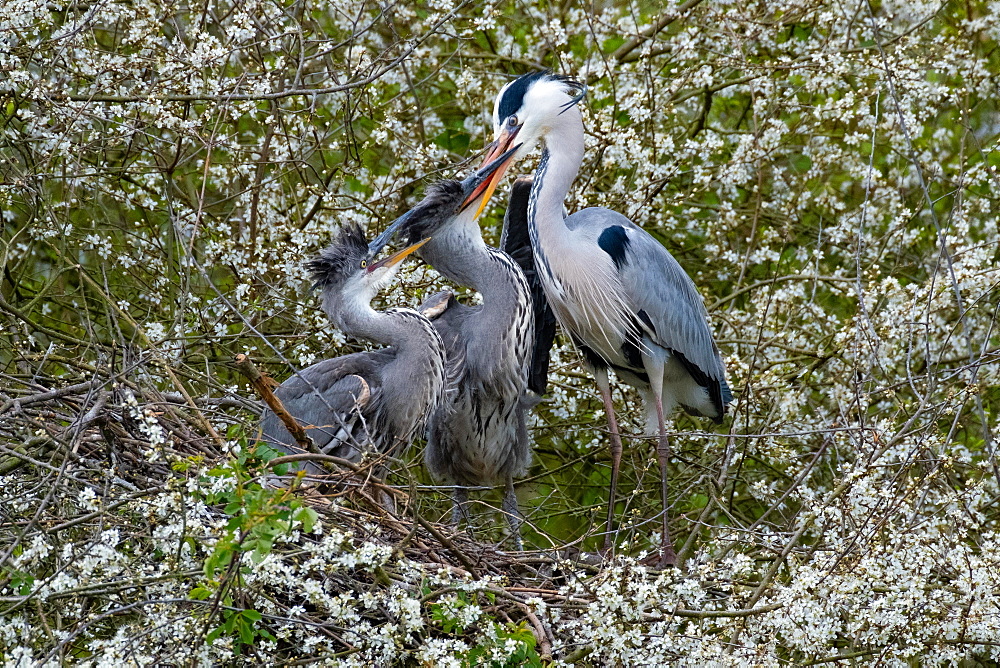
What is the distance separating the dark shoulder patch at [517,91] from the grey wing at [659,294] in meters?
0.48

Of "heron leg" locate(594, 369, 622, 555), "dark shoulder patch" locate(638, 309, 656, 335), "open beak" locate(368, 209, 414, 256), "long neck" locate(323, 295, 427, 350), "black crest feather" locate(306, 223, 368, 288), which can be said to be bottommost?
"heron leg" locate(594, 369, 622, 555)

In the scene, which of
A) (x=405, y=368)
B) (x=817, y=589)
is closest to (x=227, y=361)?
(x=405, y=368)

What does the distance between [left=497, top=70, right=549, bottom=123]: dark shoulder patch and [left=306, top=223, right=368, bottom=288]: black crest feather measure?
77cm

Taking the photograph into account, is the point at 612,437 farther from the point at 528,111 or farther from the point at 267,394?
the point at 267,394

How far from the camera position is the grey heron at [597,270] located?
443 cm

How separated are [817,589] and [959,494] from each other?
2.11 feet

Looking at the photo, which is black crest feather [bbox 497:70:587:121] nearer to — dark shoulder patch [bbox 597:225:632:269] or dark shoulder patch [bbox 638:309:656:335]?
dark shoulder patch [bbox 597:225:632:269]

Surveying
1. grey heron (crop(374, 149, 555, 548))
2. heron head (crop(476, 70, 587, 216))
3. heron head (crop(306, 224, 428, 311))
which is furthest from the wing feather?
heron head (crop(476, 70, 587, 216))

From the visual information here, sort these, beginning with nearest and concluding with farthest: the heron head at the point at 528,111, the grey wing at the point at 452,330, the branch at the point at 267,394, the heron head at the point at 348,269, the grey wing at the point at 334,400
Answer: the branch at the point at 267,394 → the grey wing at the point at 334,400 → the heron head at the point at 348,269 → the heron head at the point at 528,111 → the grey wing at the point at 452,330

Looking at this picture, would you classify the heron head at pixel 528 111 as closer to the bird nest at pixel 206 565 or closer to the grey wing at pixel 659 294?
the grey wing at pixel 659 294

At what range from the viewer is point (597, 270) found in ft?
14.5

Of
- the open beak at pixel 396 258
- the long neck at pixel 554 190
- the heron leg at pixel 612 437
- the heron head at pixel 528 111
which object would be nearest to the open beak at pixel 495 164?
the heron head at pixel 528 111

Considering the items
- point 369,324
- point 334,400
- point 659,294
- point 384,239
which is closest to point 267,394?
point 334,400

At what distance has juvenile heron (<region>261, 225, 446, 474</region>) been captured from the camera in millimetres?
4176
